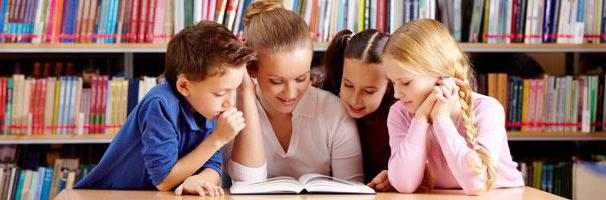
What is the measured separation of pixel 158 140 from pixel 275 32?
1.33 ft

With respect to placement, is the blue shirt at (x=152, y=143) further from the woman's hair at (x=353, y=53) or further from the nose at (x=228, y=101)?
the woman's hair at (x=353, y=53)

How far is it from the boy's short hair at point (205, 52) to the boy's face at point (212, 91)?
0.01 meters

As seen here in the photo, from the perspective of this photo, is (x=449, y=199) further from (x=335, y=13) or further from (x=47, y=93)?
(x=47, y=93)

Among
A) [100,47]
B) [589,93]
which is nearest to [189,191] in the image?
[100,47]

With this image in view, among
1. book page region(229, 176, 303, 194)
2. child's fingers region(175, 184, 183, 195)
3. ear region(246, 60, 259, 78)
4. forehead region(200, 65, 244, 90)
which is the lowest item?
child's fingers region(175, 184, 183, 195)

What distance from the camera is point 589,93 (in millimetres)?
3018

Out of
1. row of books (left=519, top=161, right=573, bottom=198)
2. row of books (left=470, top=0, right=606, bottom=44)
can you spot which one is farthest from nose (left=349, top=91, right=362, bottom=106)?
row of books (left=519, top=161, right=573, bottom=198)

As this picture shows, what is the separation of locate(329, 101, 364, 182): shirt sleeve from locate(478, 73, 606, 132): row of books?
1064 mm

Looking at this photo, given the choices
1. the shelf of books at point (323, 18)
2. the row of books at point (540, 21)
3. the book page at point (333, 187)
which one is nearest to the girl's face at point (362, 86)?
the book page at point (333, 187)

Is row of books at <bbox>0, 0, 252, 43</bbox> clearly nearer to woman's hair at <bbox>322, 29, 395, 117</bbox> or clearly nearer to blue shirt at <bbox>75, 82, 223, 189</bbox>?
woman's hair at <bbox>322, 29, 395, 117</bbox>

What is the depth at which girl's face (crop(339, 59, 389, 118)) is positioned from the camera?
1989mm

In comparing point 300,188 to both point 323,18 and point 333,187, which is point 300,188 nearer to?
point 333,187

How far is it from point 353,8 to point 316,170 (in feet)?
3.05

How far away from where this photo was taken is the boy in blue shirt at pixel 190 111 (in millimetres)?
1734
